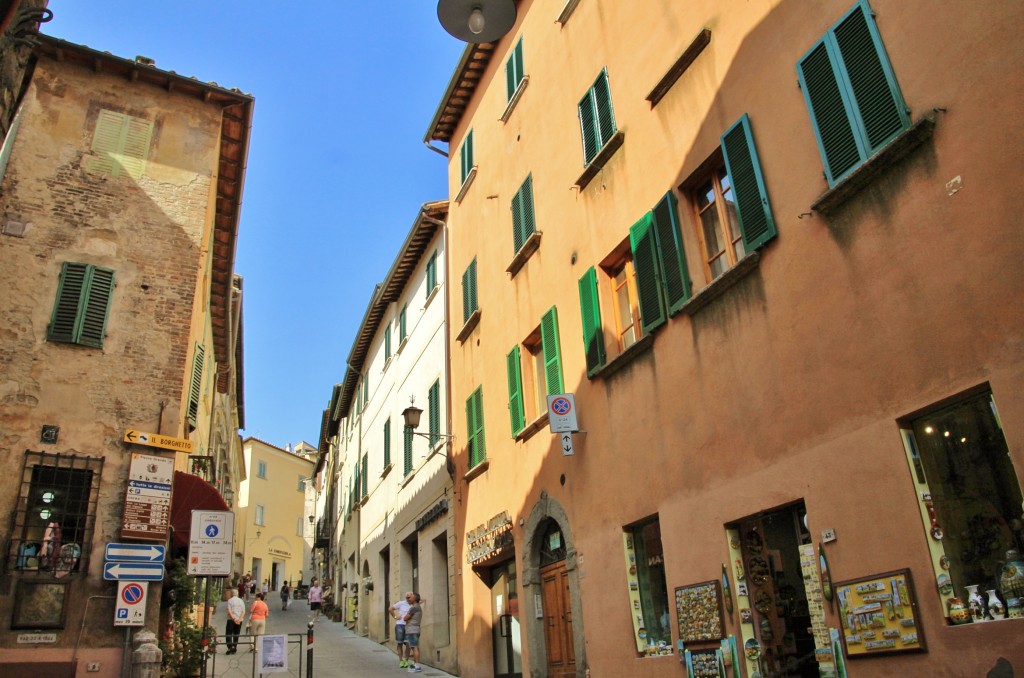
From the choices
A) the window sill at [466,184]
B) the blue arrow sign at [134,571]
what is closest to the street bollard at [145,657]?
the blue arrow sign at [134,571]

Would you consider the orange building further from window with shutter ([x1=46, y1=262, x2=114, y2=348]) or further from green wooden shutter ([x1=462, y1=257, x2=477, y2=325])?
window with shutter ([x1=46, y1=262, x2=114, y2=348])

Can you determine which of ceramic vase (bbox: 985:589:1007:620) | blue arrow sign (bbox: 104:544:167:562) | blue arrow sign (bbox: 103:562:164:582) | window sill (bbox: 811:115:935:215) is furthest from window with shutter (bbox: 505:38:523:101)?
ceramic vase (bbox: 985:589:1007:620)

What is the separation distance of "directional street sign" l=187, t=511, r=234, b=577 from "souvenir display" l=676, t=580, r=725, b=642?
5.94m

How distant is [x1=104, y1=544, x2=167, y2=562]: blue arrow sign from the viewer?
461 inches

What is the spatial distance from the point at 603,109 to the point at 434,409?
30.4ft

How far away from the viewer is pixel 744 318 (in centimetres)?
845

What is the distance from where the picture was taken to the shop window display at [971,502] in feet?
19.0

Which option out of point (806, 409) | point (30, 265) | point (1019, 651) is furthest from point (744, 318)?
point (30, 265)

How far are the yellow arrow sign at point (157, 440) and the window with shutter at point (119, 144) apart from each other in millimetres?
4662

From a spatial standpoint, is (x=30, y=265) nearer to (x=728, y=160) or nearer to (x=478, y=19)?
(x=478, y=19)

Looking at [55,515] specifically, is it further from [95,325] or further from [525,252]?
[525,252]

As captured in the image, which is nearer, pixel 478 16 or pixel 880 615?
pixel 880 615

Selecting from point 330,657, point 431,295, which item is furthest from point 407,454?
point 330,657

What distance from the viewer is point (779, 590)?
8.11 metres
